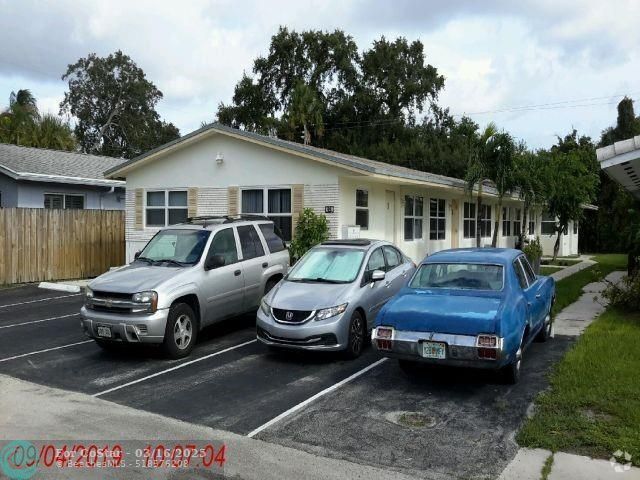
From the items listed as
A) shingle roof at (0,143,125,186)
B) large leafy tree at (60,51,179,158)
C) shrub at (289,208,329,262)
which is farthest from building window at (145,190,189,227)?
large leafy tree at (60,51,179,158)

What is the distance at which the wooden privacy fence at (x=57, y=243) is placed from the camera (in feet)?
53.1

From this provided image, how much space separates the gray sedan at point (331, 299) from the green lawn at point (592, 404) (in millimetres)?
2639

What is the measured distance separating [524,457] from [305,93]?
3771cm

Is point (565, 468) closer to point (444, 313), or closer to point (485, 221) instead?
point (444, 313)

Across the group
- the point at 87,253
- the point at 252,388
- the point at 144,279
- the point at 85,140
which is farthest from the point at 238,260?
the point at 85,140

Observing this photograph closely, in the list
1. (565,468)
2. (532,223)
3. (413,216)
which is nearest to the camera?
(565,468)

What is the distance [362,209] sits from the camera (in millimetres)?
15656

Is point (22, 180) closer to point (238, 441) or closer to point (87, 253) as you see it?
point (87, 253)

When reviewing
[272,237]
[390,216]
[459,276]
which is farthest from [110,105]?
[459,276]

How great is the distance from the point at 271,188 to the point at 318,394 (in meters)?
9.47

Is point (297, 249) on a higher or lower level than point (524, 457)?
higher

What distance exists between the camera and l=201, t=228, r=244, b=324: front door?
896 centimetres

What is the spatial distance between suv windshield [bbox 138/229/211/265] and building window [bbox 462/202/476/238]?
15067 mm

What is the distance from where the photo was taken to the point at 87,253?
18188 millimetres
